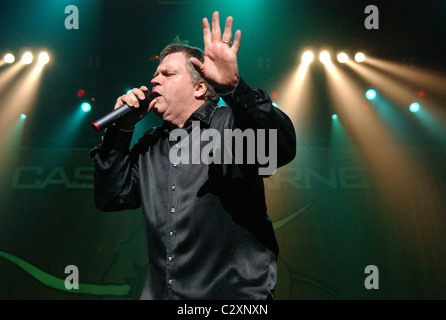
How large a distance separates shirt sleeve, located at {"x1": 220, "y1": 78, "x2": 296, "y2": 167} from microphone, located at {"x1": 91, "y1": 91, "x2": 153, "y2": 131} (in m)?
0.56

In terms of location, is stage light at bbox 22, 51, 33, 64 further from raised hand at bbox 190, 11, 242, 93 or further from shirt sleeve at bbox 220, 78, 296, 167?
shirt sleeve at bbox 220, 78, 296, 167

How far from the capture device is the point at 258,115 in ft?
4.20

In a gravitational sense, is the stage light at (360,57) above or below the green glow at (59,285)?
above

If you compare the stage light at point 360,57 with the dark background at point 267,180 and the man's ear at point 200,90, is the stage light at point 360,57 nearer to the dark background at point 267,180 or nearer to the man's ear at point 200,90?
the dark background at point 267,180

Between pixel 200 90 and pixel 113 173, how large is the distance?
62cm

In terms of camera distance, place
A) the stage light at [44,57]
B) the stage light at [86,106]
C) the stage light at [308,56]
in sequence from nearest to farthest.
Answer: the stage light at [44,57]
the stage light at [308,56]
the stage light at [86,106]

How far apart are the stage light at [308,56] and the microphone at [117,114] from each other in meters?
3.00

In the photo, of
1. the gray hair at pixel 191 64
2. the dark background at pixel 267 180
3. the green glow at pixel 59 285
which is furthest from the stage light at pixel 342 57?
the green glow at pixel 59 285

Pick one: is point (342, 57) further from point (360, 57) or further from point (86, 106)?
point (86, 106)

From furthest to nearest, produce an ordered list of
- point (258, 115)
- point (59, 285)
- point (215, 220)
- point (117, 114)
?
point (59, 285) → point (117, 114) → point (215, 220) → point (258, 115)

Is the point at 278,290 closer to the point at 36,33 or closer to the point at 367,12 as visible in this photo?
the point at 367,12

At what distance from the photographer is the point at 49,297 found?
4.04 metres

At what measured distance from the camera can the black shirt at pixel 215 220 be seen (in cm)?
134

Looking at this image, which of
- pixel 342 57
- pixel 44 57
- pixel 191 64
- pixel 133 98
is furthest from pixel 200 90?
pixel 44 57
